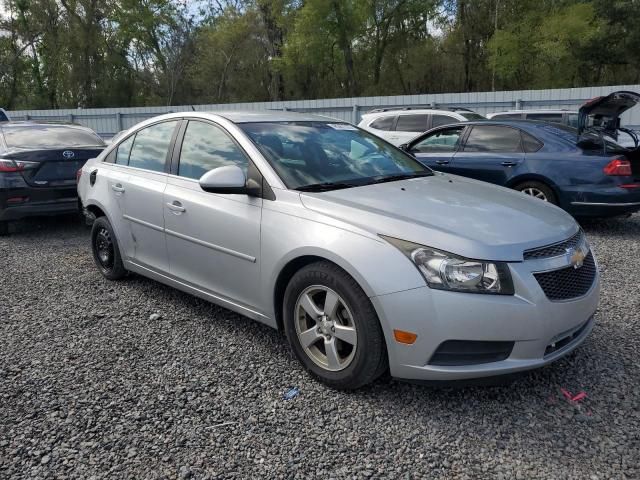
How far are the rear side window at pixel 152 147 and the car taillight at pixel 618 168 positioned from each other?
5.12m

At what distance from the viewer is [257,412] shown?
2.77 m

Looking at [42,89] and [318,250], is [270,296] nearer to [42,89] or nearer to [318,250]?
[318,250]

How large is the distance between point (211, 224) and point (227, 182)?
43 centimetres

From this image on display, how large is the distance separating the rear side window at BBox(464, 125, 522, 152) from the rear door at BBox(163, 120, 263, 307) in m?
4.75

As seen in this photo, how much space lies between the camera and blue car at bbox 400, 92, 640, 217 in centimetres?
635

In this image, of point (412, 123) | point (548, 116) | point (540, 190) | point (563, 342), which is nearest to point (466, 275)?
point (563, 342)

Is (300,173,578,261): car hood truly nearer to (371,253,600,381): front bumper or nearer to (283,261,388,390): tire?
(371,253,600,381): front bumper

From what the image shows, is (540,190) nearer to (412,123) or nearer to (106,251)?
(106,251)

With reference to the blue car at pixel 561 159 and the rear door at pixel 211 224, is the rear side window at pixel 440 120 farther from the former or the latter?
the rear door at pixel 211 224

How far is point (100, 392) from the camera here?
9.77 ft

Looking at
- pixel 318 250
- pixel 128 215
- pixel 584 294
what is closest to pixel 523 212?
pixel 584 294

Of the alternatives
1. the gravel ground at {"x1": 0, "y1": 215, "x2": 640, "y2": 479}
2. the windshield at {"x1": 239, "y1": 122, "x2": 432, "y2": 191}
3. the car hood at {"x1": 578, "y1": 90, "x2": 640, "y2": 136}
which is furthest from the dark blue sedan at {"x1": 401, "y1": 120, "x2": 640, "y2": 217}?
the windshield at {"x1": 239, "y1": 122, "x2": 432, "y2": 191}

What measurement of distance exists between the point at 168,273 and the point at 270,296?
3.84 ft

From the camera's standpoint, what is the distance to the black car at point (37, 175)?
6.60m
